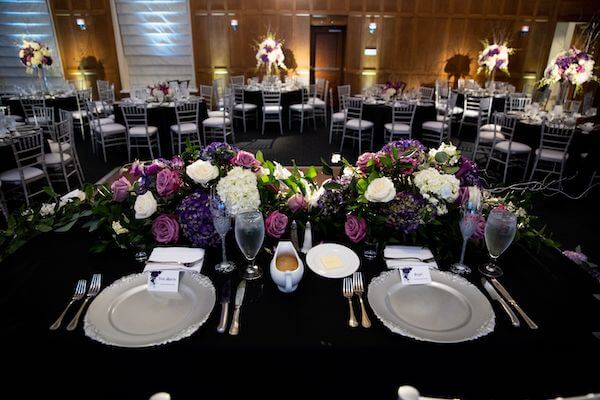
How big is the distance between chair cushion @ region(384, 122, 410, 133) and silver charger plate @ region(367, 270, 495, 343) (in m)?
4.58

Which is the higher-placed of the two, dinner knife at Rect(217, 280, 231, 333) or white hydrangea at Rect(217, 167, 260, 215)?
white hydrangea at Rect(217, 167, 260, 215)

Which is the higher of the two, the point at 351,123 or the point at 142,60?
the point at 142,60

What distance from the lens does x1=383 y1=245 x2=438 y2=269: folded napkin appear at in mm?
1291

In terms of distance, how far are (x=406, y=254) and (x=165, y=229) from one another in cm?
88

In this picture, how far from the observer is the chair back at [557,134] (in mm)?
4168

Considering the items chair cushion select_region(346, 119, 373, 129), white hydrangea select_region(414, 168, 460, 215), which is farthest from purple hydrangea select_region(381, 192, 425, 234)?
chair cushion select_region(346, 119, 373, 129)

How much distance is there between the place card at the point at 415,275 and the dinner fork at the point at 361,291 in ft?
0.43

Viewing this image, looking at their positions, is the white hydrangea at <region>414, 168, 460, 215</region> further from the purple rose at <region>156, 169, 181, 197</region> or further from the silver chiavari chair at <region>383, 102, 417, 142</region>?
the silver chiavari chair at <region>383, 102, 417, 142</region>

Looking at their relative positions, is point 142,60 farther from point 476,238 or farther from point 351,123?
point 476,238

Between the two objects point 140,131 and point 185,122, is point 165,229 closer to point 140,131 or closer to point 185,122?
point 140,131

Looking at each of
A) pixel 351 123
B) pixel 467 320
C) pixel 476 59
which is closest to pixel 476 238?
pixel 467 320

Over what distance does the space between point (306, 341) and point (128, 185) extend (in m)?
0.93

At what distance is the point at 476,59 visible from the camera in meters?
8.70

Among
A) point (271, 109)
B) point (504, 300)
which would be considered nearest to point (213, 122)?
point (271, 109)
